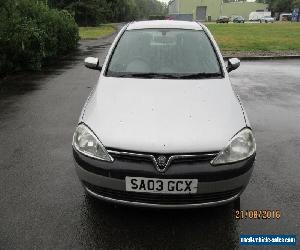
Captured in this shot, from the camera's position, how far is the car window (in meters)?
4.34

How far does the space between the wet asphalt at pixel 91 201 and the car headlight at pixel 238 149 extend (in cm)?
69

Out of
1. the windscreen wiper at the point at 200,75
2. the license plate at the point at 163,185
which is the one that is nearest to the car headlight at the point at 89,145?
the license plate at the point at 163,185

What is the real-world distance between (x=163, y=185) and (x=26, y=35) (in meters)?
8.47

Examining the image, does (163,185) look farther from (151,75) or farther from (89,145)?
(151,75)

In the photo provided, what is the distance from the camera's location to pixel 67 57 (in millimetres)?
14586

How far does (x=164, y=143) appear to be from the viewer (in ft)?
9.79

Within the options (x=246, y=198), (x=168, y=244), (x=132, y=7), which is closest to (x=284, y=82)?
(x=246, y=198)

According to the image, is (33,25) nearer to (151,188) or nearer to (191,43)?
(191,43)

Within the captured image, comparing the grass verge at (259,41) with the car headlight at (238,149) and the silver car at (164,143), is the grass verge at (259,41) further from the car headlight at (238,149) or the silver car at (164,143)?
the car headlight at (238,149)

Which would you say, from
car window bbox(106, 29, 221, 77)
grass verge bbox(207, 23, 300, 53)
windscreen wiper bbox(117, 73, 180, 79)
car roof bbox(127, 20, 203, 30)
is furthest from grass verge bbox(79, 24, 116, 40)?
windscreen wiper bbox(117, 73, 180, 79)

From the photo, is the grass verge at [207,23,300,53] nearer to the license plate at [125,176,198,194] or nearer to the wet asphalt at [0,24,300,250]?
the wet asphalt at [0,24,300,250]

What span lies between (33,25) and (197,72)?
311 inches

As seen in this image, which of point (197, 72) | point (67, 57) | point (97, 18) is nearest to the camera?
point (197, 72)

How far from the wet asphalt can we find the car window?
4.47ft
